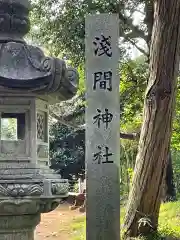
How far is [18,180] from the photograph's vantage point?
16.1 feet

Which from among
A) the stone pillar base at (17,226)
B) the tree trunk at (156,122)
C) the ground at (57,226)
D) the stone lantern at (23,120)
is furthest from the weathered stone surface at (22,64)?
the ground at (57,226)

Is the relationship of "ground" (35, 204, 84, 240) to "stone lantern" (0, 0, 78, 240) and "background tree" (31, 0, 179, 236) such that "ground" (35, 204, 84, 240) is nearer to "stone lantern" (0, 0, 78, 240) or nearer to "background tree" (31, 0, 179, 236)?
"background tree" (31, 0, 179, 236)

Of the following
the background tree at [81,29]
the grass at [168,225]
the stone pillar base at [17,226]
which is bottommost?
the grass at [168,225]

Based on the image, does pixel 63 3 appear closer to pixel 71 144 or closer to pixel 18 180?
pixel 18 180

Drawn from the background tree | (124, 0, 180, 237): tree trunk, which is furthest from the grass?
the background tree

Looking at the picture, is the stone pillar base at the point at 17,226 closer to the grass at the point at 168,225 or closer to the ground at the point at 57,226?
the grass at the point at 168,225

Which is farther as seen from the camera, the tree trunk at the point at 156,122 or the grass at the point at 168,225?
the grass at the point at 168,225

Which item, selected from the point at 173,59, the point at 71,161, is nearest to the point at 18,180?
the point at 173,59

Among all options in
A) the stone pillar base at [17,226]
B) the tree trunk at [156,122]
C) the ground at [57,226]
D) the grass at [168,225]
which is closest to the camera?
the stone pillar base at [17,226]

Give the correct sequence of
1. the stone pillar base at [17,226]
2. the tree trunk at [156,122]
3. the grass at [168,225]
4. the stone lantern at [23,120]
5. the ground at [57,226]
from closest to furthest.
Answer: the stone lantern at [23,120] → the stone pillar base at [17,226] → the tree trunk at [156,122] → the grass at [168,225] → the ground at [57,226]

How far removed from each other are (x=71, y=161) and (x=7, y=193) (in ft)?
68.0

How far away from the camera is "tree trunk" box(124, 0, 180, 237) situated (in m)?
9.19

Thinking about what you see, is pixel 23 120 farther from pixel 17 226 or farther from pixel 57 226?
pixel 57 226

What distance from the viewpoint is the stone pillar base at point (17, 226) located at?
5109 millimetres
